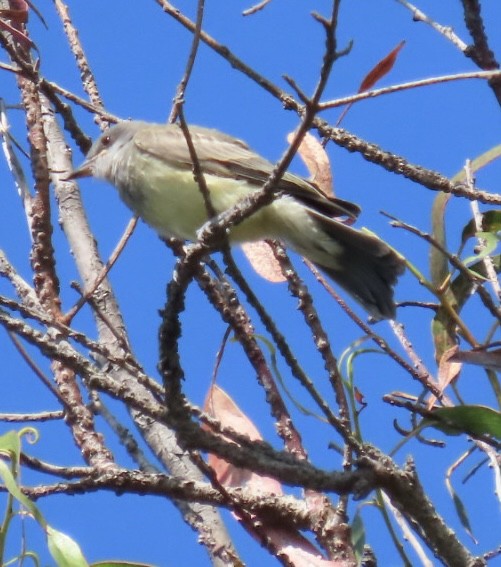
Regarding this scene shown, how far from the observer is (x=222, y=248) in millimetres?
2357

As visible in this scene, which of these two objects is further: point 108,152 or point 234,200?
point 108,152

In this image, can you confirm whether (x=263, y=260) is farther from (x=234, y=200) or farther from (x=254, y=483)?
(x=254, y=483)

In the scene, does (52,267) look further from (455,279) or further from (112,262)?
(455,279)

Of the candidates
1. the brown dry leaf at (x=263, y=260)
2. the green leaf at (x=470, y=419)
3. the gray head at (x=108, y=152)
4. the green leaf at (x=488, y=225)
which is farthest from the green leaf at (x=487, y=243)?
the gray head at (x=108, y=152)

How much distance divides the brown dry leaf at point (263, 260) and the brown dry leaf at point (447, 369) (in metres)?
0.64

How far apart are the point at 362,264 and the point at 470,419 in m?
0.92

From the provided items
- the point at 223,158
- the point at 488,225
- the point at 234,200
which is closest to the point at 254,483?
the point at 488,225

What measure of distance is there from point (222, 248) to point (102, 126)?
1.40 metres

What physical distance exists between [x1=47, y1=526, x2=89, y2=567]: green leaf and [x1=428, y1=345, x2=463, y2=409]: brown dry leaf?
115 cm

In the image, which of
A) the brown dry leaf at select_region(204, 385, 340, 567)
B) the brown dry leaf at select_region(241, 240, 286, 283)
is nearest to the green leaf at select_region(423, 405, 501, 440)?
the brown dry leaf at select_region(204, 385, 340, 567)

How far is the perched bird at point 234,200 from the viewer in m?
3.19

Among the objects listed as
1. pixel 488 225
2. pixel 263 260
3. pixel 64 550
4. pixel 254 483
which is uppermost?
pixel 263 260

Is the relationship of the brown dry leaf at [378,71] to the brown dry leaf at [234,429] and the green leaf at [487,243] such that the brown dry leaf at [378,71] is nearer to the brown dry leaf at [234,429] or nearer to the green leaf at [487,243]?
the green leaf at [487,243]

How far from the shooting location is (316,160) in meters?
3.27
